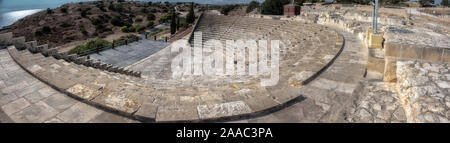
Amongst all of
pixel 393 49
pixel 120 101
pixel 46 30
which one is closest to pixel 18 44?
pixel 120 101

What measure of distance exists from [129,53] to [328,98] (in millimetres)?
15944

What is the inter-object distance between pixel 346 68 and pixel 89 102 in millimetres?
6069

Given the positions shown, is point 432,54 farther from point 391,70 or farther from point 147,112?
point 147,112

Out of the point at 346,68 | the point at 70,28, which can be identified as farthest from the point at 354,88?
the point at 70,28

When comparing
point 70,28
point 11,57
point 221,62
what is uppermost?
point 70,28

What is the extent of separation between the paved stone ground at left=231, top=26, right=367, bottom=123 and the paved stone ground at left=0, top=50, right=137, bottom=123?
104 inches

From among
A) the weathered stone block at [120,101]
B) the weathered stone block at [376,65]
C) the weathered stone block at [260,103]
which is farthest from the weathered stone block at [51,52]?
the weathered stone block at [376,65]

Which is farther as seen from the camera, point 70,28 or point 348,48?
point 70,28

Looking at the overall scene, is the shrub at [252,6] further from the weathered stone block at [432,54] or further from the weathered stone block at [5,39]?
the weathered stone block at [432,54]

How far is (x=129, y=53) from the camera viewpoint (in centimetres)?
1728

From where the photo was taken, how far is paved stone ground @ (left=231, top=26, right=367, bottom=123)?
3.75 metres

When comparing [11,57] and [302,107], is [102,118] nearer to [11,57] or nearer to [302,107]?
[302,107]
